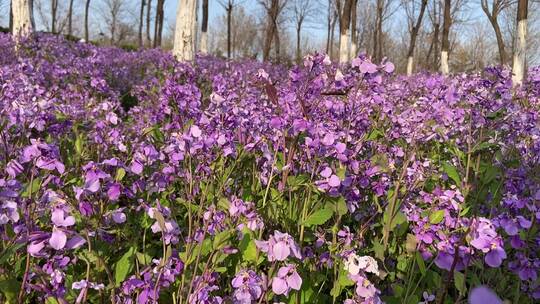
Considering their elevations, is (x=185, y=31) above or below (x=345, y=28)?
below

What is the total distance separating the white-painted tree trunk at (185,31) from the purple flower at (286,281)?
292 inches

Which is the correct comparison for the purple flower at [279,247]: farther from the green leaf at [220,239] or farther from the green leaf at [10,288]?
the green leaf at [10,288]

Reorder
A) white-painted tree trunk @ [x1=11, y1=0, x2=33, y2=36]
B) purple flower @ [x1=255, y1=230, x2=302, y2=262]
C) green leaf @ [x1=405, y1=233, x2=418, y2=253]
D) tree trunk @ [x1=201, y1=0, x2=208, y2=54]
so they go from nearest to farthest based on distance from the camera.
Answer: purple flower @ [x1=255, y1=230, x2=302, y2=262] < green leaf @ [x1=405, y1=233, x2=418, y2=253] < white-painted tree trunk @ [x1=11, y1=0, x2=33, y2=36] < tree trunk @ [x1=201, y1=0, x2=208, y2=54]

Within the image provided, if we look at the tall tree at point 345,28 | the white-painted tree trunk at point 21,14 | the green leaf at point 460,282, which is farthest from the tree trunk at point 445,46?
the green leaf at point 460,282

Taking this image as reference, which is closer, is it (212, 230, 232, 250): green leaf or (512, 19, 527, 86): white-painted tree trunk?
(212, 230, 232, 250): green leaf

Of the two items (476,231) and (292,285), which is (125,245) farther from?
(476,231)

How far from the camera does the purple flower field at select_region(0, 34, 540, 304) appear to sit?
5.16 ft

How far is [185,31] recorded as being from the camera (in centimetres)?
852

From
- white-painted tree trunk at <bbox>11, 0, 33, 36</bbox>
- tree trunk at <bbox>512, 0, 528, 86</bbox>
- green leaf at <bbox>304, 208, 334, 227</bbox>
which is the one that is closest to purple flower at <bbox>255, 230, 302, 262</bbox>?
green leaf at <bbox>304, 208, 334, 227</bbox>

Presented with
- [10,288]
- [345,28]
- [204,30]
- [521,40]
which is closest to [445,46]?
[345,28]

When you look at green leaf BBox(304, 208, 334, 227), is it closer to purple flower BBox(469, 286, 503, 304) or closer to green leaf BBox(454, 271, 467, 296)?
green leaf BBox(454, 271, 467, 296)

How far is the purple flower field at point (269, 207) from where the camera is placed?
61.9 inches

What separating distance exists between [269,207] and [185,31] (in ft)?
22.9

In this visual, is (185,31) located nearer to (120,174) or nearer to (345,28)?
(120,174)
